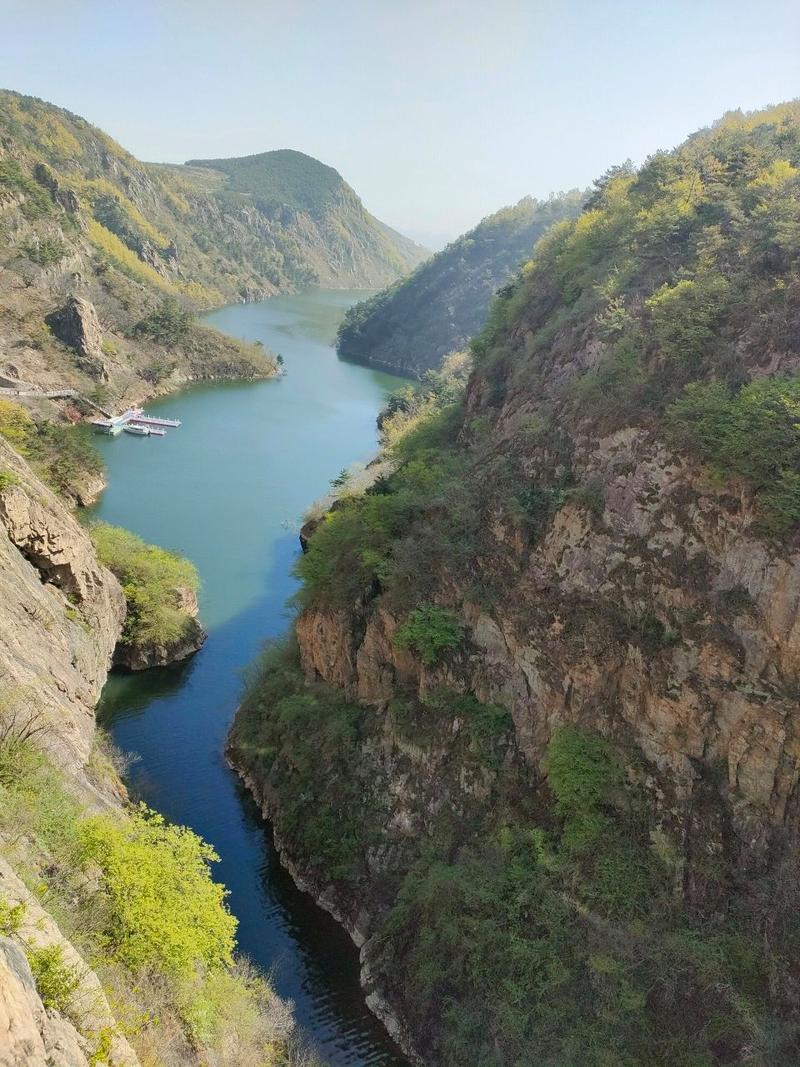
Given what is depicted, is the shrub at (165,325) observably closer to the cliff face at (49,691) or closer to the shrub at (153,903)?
the cliff face at (49,691)

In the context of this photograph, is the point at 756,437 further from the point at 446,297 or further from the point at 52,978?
A: the point at 446,297

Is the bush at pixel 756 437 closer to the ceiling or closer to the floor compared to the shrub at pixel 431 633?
closer to the ceiling

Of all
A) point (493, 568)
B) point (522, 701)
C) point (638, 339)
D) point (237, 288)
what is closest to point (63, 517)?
point (493, 568)

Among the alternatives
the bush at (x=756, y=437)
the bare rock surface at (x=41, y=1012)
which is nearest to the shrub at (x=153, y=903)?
the bare rock surface at (x=41, y=1012)

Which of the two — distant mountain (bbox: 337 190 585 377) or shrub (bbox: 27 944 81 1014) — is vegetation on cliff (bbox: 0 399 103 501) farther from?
distant mountain (bbox: 337 190 585 377)

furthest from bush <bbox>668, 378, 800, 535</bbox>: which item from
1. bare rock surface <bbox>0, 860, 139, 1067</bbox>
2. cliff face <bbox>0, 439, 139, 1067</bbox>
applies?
cliff face <bbox>0, 439, 139, 1067</bbox>

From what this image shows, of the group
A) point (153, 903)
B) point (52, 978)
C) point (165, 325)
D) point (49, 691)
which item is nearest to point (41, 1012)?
point (52, 978)
